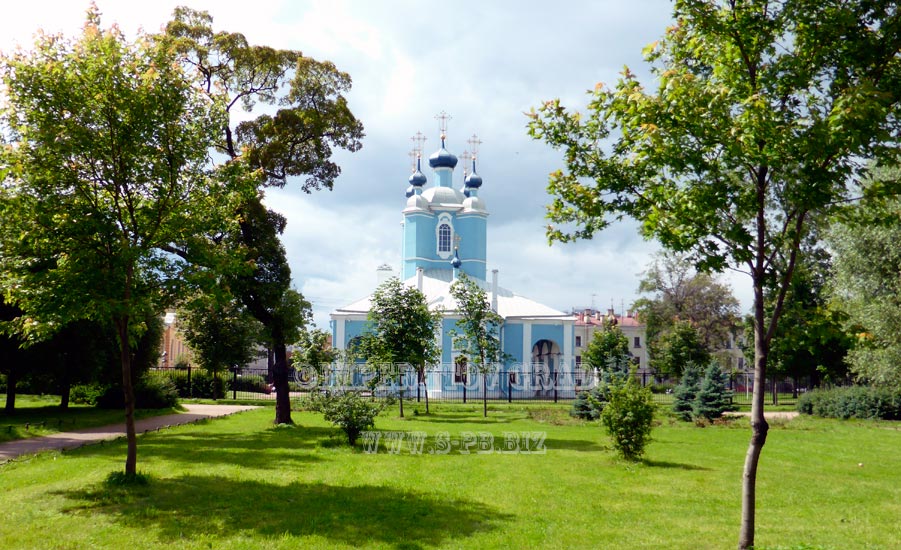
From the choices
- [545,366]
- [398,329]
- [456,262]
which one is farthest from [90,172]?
[456,262]

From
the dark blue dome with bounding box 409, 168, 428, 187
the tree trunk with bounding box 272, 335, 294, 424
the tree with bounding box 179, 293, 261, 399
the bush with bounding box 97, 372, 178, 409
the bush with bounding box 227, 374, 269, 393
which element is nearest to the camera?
the tree trunk with bounding box 272, 335, 294, 424

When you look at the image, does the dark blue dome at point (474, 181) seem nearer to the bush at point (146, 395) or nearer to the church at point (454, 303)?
the church at point (454, 303)

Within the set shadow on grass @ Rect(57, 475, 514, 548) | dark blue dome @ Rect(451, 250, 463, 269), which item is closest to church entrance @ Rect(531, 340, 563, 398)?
dark blue dome @ Rect(451, 250, 463, 269)

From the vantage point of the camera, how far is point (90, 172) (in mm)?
9688

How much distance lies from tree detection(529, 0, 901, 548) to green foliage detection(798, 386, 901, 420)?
20.2 meters

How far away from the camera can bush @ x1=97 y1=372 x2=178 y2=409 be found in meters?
24.0

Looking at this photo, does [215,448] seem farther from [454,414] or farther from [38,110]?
[454,414]

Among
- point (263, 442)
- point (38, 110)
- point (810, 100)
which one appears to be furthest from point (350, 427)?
point (810, 100)

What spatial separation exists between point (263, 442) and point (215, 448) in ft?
4.52

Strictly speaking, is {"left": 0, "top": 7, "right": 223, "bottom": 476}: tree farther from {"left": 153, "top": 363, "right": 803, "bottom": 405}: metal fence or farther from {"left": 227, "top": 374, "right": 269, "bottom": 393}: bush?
{"left": 227, "top": 374, "right": 269, "bottom": 393}: bush

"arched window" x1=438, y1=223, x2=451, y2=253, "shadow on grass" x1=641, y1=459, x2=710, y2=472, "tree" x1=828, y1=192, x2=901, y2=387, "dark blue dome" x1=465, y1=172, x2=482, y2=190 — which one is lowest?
"shadow on grass" x1=641, y1=459, x2=710, y2=472

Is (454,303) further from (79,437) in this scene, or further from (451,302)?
(79,437)

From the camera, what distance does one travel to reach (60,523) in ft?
25.6

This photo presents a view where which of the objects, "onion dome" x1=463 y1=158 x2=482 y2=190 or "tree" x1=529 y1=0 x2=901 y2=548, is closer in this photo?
"tree" x1=529 y1=0 x2=901 y2=548
